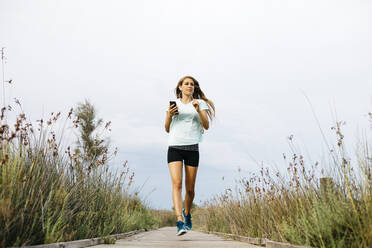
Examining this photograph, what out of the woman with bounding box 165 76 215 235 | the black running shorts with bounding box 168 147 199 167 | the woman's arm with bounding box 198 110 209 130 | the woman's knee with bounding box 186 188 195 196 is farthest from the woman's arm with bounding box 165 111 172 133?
the woman's knee with bounding box 186 188 195 196

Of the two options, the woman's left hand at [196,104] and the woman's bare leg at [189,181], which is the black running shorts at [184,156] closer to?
the woman's bare leg at [189,181]

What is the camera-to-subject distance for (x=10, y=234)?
320 centimetres

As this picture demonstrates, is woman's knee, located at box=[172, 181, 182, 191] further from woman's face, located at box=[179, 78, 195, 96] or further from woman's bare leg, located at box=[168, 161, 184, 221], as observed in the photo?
woman's face, located at box=[179, 78, 195, 96]

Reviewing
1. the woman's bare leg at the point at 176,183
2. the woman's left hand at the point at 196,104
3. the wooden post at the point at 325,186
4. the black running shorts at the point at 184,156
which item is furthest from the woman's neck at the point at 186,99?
the wooden post at the point at 325,186

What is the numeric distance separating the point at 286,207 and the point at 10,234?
3.47 m

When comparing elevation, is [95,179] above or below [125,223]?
above

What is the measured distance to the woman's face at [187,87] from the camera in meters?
6.73


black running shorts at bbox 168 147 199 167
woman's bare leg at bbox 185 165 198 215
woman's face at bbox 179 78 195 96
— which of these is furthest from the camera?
woman's face at bbox 179 78 195 96

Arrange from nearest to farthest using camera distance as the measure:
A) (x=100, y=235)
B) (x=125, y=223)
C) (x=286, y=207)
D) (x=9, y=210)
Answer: (x=9, y=210) → (x=286, y=207) → (x=100, y=235) → (x=125, y=223)

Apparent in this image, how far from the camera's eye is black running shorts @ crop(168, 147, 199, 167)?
6281mm

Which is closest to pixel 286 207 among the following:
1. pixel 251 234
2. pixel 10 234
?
pixel 251 234

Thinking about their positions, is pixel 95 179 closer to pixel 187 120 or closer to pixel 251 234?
pixel 187 120

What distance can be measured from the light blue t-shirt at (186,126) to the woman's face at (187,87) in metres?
0.24

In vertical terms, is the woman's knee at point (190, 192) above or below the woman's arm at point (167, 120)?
below
